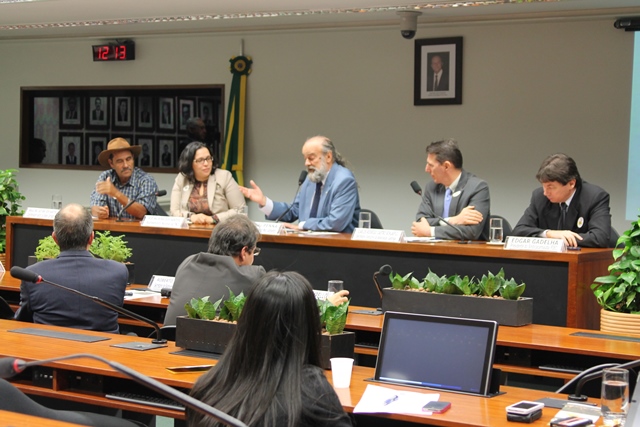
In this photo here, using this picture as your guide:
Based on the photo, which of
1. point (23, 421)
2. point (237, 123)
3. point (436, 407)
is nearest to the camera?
point (23, 421)

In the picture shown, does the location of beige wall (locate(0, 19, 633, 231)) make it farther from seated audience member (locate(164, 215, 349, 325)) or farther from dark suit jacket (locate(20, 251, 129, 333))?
dark suit jacket (locate(20, 251, 129, 333))

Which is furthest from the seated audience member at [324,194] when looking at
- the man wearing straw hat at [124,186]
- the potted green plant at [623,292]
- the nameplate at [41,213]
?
the potted green plant at [623,292]

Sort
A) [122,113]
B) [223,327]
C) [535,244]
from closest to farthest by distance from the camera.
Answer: [223,327] → [535,244] → [122,113]

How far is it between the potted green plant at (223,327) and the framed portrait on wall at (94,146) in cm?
604

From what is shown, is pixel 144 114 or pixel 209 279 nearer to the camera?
pixel 209 279

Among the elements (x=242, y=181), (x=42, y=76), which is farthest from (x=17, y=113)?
(x=242, y=181)

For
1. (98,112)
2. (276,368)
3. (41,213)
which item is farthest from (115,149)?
(276,368)

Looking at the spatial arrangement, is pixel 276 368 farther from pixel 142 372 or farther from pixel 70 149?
pixel 70 149

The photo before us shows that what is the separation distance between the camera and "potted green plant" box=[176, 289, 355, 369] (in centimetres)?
326

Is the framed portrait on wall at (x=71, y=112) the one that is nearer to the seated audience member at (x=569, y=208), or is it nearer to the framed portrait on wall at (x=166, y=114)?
the framed portrait on wall at (x=166, y=114)

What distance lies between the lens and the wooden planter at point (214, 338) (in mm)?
3240

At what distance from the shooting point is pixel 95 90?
9305 millimetres

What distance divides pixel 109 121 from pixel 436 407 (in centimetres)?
714

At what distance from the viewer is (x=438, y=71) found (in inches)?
298
